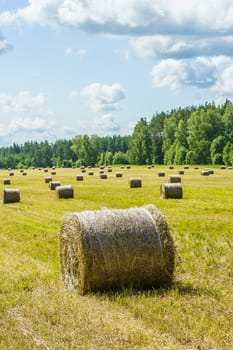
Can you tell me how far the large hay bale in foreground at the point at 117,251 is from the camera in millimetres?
10570

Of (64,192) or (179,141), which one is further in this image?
(179,141)

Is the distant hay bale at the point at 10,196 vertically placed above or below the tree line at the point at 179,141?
below

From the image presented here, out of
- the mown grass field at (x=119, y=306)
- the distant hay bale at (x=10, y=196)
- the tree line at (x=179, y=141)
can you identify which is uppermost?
the tree line at (x=179, y=141)

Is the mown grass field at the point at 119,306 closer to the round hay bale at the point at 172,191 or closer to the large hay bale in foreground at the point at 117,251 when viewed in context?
the large hay bale in foreground at the point at 117,251

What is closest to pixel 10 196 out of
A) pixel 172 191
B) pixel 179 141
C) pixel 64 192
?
pixel 64 192

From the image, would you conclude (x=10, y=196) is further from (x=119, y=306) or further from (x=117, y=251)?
(x=119, y=306)

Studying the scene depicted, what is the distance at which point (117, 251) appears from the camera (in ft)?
35.1

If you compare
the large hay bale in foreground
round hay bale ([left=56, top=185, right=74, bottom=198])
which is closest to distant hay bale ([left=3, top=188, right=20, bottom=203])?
round hay bale ([left=56, top=185, right=74, bottom=198])

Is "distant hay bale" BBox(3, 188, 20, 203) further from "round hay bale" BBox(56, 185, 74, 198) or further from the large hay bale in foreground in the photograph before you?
the large hay bale in foreground

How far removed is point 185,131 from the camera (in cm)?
13100

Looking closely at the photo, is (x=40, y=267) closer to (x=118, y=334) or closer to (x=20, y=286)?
(x=20, y=286)

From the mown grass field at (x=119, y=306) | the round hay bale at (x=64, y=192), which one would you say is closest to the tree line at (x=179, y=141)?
the round hay bale at (x=64, y=192)

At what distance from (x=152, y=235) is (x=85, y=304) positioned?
2106mm

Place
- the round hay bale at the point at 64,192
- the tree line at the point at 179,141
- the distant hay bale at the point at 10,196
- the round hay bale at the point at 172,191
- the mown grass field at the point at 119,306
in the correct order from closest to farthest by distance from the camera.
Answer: the mown grass field at the point at 119,306 → the round hay bale at the point at 172,191 → the distant hay bale at the point at 10,196 → the round hay bale at the point at 64,192 → the tree line at the point at 179,141
